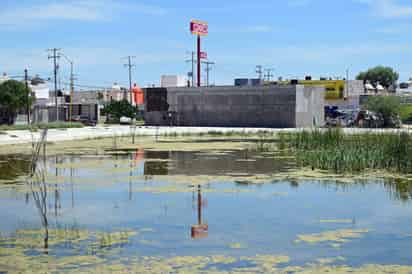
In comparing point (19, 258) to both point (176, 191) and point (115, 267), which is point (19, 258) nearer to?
point (115, 267)

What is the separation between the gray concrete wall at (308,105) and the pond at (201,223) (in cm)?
4013

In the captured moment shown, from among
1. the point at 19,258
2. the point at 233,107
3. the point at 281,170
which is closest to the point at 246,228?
the point at 19,258

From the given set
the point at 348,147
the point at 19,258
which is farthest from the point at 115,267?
the point at 348,147

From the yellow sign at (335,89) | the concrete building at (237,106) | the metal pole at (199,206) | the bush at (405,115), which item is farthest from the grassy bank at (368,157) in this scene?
the yellow sign at (335,89)

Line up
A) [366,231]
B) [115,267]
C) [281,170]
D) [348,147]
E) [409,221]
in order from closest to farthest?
[115,267]
[366,231]
[409,221]
[281,170]
[348,147]

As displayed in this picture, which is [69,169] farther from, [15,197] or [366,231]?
[366,231]

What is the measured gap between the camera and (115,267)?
7.11 meters

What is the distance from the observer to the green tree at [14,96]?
2583 inches

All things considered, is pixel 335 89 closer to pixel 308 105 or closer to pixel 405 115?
pixel 405 115

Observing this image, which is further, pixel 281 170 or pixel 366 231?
pixel 281 170

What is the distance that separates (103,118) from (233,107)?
30.0 meters

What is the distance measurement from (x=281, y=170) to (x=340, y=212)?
659 cm

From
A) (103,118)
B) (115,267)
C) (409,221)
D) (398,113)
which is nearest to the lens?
(115,267)

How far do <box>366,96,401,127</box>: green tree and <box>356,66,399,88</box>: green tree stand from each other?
65.6 m
